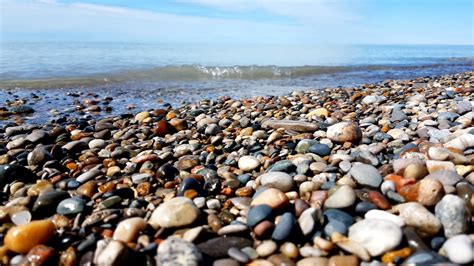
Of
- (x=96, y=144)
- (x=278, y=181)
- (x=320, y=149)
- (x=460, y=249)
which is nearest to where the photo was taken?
(x=460, y=249)

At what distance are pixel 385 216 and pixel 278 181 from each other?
78 centimetres

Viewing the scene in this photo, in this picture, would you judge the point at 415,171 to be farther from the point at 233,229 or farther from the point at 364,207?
the point at 233,229

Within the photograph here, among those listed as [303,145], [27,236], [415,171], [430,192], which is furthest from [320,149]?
[27,236]

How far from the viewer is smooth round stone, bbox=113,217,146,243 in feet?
6.39

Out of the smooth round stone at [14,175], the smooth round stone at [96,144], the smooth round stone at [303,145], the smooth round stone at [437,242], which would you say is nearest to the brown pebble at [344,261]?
the smooth round stone at [437,242]

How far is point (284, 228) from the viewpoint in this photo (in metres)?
1.92

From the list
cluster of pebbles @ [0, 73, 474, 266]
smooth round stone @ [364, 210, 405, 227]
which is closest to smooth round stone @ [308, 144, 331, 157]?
cluster of pebbles @ [0, 73, 474, 266]

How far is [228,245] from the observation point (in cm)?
190

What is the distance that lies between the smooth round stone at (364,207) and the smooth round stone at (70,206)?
177 centimetres

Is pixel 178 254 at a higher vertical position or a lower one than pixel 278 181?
lower

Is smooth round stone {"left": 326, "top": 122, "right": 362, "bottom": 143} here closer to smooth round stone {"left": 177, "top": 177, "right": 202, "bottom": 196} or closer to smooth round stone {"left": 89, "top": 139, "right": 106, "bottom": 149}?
smooth round stone {"left": 177, "top": 177, "right": 202, "bottom": 196}

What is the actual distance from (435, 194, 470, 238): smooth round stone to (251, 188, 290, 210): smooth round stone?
0.84 m

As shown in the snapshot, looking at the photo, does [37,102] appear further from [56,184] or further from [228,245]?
[228,245]

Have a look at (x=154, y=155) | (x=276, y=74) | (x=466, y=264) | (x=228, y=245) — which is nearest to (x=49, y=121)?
(x=154, y=155)
